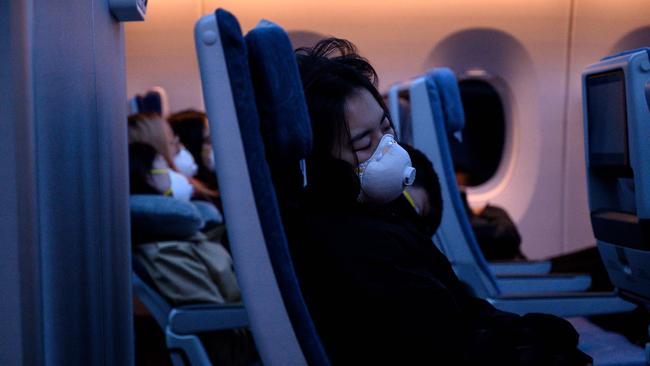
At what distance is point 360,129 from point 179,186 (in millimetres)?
2307

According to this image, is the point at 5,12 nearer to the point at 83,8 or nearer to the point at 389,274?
the point at 83,8

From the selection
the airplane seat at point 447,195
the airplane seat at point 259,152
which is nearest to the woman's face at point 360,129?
the airplane seat at point 259,152

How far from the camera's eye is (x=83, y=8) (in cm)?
142

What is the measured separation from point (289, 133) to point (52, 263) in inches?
17.2

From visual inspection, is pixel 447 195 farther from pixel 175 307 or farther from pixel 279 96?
pixel 279 96

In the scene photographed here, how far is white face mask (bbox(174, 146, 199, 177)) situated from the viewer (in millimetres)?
4273

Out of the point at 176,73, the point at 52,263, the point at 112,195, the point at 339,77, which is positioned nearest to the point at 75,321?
the point at 52,263

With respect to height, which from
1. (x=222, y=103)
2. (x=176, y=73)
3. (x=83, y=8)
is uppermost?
(x=176, y=73)

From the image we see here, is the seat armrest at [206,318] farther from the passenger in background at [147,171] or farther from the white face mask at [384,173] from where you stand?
the white face mask at [384,173]

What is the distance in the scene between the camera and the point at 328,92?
4.35ft

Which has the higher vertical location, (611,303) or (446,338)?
(446,338)

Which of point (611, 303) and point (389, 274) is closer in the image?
point (389, 274)

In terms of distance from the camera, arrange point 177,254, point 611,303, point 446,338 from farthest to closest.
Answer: point 177,254
point 611,303
point 446,338

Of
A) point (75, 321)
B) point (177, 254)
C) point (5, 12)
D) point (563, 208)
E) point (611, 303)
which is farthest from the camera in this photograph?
point (563, 208)
